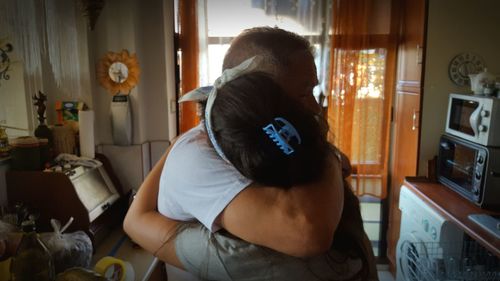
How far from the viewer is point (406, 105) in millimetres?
2295

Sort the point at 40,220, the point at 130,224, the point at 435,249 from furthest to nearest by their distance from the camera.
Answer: the point at 435,249 → the point at 40,220 → the point at 130,224

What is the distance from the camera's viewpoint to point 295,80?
58 centimetres

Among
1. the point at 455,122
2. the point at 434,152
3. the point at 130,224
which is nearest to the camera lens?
the point at 130,224

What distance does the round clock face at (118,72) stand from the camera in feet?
5.92

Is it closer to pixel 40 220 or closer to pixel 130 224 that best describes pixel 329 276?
pixel 130 224

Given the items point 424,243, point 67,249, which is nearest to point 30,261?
point 67,249

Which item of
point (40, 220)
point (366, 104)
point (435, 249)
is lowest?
point (435, 249)

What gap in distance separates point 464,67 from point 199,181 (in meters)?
2.11

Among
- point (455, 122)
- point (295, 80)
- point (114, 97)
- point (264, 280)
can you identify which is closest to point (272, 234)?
point (264, 280)

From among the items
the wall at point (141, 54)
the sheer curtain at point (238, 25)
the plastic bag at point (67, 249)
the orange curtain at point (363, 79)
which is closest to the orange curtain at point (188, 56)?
the sheer curtain at point (238, 25)

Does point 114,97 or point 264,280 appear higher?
A: point 114,97

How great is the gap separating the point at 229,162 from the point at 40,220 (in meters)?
1.21

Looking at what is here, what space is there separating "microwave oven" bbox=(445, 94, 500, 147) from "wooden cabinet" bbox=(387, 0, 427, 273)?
7.4 inches

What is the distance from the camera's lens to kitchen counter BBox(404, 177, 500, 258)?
1452 millimetres
